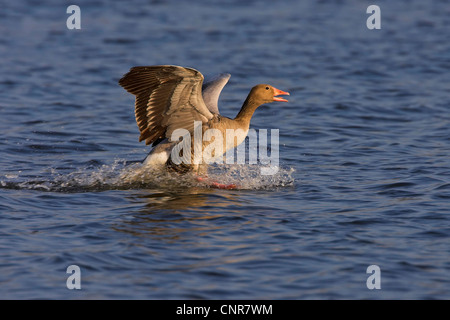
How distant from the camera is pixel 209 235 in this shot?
23.5ft

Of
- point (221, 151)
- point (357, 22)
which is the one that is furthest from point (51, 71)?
point (357, 22)

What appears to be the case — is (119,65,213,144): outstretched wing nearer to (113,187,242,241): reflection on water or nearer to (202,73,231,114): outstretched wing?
(202,73,231,114): outstretched wing

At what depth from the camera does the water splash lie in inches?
347

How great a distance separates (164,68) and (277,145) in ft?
12.5

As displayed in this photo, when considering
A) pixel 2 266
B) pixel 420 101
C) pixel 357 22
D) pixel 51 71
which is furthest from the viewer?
pixel 357 22

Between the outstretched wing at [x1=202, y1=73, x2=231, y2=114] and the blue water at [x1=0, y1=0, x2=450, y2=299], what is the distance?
3.49ft

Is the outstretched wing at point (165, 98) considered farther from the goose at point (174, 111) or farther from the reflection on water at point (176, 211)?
the reflection on water at point (176, 211)

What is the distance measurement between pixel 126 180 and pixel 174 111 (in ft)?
3.78

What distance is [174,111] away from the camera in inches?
348

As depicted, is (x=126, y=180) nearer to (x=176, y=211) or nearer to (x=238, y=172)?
(x=176, y=211)

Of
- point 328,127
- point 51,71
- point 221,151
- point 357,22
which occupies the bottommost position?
point 221,151
